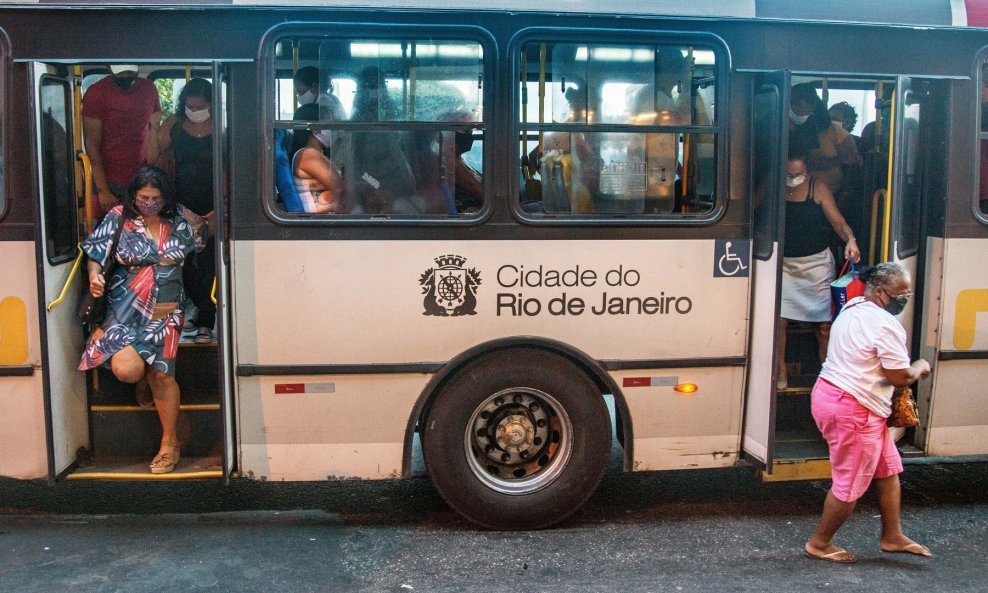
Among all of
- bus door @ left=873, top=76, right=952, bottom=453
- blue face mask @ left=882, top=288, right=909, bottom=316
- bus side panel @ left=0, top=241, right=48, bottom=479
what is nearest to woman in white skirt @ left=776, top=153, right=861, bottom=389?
bus door @ left=873, top=76, right=952, bottom=453

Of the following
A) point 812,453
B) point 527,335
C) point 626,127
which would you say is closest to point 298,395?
point 527,335

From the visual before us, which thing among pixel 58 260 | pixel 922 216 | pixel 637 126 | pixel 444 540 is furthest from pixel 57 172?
pixel 922 216

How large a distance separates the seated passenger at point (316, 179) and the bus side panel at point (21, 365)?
1.34 meters

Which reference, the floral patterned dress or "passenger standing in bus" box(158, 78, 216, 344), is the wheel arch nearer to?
the floral patterned dress

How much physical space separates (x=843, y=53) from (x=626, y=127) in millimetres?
1223

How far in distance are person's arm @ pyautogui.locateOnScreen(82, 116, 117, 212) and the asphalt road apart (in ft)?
5.76

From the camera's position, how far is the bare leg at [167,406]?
5066mm

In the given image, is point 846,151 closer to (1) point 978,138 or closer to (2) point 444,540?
(1) point 978,138

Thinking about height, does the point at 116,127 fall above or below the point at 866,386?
above

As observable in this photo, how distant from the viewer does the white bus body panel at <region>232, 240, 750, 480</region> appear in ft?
15.7

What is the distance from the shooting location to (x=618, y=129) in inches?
193

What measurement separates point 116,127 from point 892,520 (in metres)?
4.61

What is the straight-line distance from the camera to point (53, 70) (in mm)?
4672

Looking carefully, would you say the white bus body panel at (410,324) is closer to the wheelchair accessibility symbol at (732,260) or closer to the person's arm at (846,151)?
the wheelchair accessibility symbol at (732,260)
